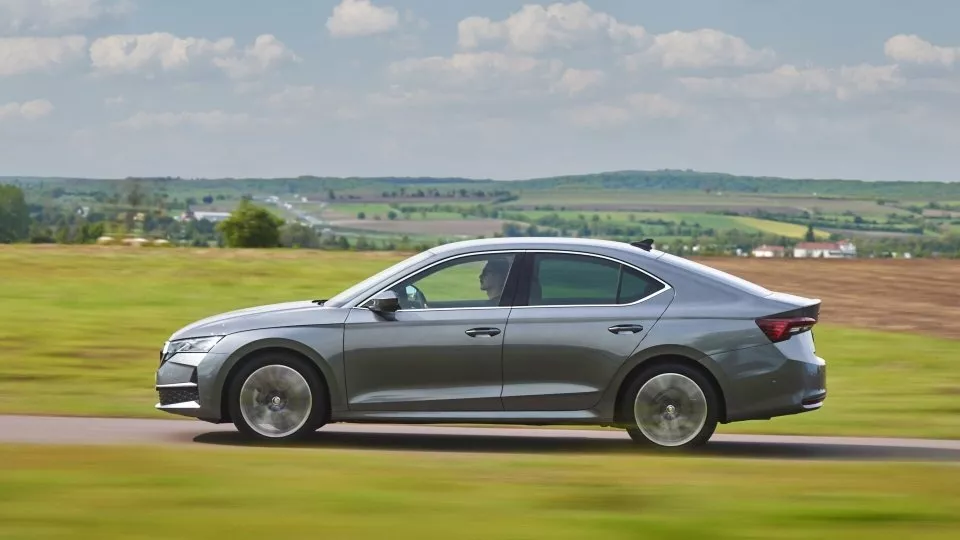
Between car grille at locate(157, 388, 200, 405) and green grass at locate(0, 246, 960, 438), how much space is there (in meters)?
2.40

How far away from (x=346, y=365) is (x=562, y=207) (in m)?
111

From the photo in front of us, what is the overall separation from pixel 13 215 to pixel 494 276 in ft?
183

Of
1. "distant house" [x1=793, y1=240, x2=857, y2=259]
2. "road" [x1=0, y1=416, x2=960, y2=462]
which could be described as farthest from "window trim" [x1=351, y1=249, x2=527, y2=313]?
"distant house" [x1=793, y1=240, x2=857, y2=259]

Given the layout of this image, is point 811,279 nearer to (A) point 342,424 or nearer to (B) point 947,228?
(A) point 342,424

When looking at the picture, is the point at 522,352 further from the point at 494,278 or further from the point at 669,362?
the point at 669,362

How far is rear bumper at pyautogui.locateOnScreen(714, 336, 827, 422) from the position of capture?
10859 millimetres

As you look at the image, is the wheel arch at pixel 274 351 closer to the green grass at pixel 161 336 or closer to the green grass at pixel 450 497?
the green grass at pixel 450 497

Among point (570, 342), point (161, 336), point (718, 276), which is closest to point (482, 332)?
point (570, 342)

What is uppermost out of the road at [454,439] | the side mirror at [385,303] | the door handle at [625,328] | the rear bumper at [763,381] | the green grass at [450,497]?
the side mirror at [385,303]

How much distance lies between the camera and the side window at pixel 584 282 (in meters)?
11.1

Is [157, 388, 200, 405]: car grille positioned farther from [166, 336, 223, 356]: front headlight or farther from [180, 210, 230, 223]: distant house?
[180, 210, 230, 223]: distant house

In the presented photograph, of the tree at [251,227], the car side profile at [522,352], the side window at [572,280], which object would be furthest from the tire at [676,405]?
the tree at [251,227]

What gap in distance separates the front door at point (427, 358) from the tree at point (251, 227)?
45.7m

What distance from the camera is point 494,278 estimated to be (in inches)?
441
